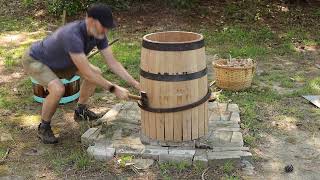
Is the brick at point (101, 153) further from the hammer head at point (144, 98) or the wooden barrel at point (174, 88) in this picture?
the hammer head at point (144, 98)

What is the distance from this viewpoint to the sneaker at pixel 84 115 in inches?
207

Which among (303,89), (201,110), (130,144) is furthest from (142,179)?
(303,89)

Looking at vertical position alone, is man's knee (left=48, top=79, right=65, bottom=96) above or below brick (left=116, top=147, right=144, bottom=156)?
above

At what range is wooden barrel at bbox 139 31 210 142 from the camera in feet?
13.6

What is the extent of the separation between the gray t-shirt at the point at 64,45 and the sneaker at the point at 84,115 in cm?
70

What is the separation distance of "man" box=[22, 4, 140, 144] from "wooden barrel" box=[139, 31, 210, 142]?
30cm

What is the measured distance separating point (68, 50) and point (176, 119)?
3.77ft

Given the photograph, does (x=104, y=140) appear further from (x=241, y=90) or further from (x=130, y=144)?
(x=241, y=90)

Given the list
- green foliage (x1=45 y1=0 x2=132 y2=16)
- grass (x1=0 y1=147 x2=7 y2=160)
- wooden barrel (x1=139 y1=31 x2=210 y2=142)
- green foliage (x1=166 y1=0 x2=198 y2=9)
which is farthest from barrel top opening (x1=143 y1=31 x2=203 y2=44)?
green foliage (x1=45 y1=0 x2=132 y2=16)

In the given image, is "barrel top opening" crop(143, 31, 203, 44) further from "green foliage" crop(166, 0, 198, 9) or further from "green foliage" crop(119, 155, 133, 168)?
"green foliage" crop(166, 0, 198, 9)

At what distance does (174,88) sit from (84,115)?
57.1 inches

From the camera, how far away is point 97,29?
429 cm

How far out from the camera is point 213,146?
4.46 m

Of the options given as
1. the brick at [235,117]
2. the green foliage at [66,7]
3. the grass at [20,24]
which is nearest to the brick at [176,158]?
the brick at [235,117]
